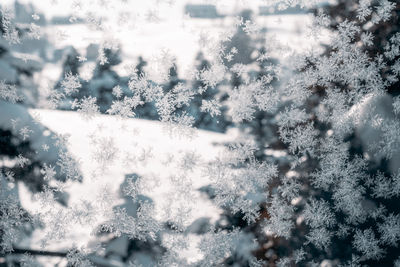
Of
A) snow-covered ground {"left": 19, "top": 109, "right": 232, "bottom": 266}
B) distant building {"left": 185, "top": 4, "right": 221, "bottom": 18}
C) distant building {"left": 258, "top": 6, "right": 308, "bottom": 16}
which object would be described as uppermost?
distant building {"left": 258, "top": 6, "right": 308, "bottom": 16}

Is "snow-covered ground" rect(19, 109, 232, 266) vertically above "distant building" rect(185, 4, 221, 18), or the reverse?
"distant building" rect(185, 4, 221, 18)

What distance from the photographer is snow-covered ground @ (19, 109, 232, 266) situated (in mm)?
873

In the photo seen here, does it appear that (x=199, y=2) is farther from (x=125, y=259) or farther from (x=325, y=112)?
(x=125, y=259)

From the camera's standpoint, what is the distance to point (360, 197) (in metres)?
0.89

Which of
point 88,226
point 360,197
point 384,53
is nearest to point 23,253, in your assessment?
point 88,226

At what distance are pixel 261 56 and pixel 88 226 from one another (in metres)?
0.71

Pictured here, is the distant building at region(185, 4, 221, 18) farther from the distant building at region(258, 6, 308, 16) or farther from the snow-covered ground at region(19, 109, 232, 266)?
the snow-covered ground at region(19, 109, 232, 266)

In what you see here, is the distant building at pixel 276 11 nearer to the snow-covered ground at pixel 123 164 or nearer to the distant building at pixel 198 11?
the distant building at pixel 198 11

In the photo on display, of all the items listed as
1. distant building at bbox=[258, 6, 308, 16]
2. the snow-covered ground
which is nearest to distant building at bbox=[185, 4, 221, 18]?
distant building at bbox=[258, 6, 308, 16]

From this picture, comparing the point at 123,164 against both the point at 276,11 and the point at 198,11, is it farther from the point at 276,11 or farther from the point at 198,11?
the point at 276,11

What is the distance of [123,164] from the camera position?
2.89ft

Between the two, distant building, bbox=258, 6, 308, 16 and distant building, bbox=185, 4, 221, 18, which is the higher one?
distant building, bbox=258, 6, 308, 16

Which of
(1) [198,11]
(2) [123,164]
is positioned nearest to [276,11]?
(1) [198,11]

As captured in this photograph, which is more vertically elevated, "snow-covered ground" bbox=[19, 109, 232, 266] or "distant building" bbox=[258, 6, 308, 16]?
"distant building" bbox=[258, 6, 308, 16]
